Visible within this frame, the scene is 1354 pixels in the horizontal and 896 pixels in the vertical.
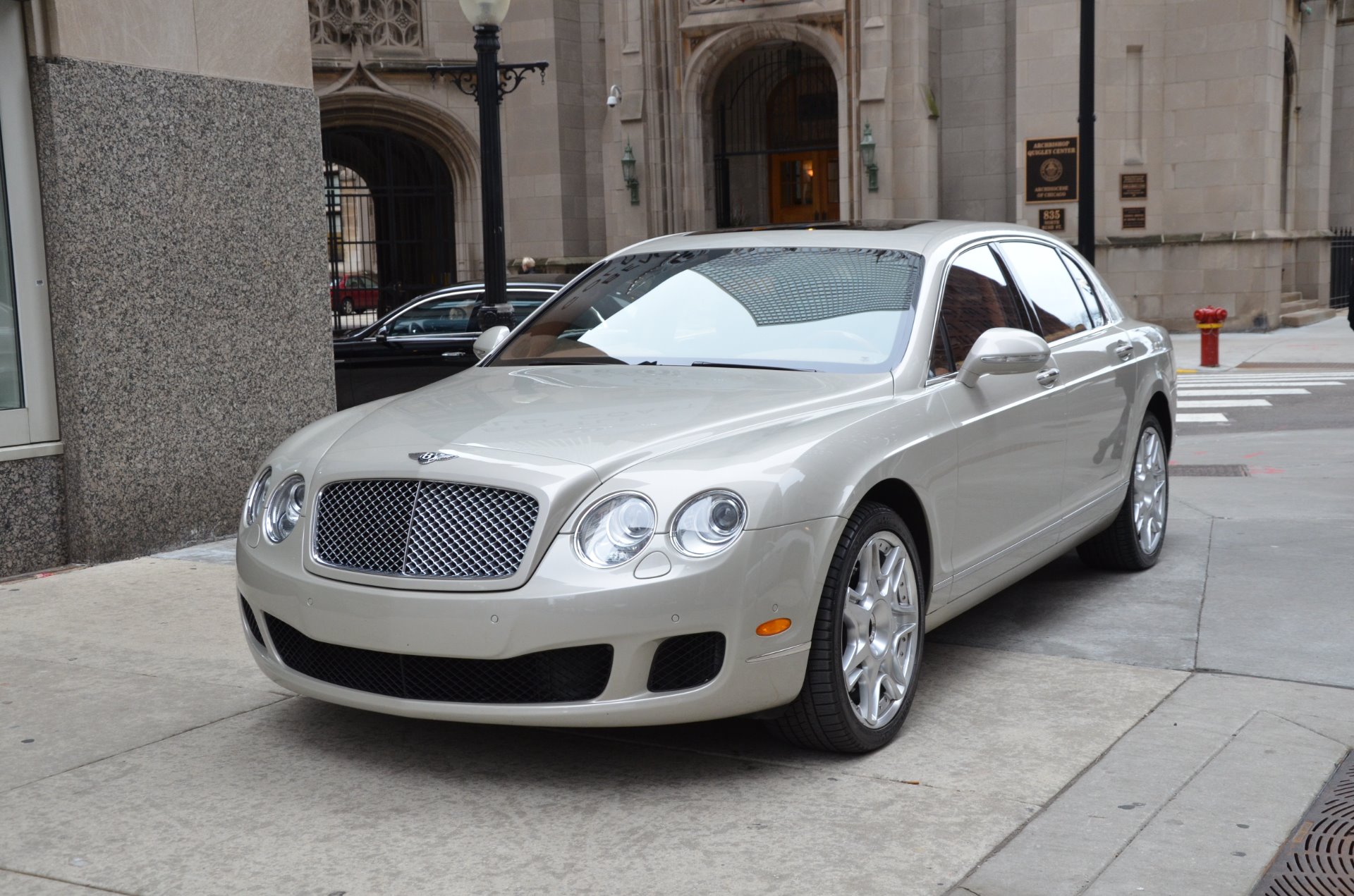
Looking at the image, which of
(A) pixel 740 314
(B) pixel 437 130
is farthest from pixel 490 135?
(B) pixel 437 130

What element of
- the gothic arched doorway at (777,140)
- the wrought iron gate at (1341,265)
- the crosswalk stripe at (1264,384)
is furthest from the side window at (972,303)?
the wrought iron gate at (1341,265)

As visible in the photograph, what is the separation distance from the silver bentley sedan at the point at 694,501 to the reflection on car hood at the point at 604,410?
1 cm

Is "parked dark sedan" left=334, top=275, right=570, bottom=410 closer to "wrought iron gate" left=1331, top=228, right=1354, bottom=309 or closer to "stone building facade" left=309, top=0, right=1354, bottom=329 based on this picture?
"stone building facade" left=309, top=0, right=1354, bottom=329

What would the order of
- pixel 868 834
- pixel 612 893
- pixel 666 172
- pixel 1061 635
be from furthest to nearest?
pixel 666 172, pixel 1061 635, pixel 868 834, pixel 612 893

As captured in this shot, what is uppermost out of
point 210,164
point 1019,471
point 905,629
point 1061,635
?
point 210,164

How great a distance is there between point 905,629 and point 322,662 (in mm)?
1771

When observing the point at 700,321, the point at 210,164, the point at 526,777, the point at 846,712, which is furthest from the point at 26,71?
the point at 846,712

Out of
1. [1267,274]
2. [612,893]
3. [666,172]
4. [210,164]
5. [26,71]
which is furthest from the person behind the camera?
[666,172]

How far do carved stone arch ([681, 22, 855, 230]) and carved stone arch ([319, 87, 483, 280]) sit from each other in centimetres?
415

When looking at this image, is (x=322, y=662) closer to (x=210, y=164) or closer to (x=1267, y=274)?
(x=210, y=164)

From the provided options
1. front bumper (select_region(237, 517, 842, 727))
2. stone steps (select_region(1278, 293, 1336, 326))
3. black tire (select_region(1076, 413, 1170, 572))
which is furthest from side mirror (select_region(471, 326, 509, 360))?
stone steps (select_region(1278, 293, 1336, 326))

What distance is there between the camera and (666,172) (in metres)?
27.7

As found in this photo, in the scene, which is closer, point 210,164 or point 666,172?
point 210,164

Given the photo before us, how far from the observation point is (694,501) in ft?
12.7
